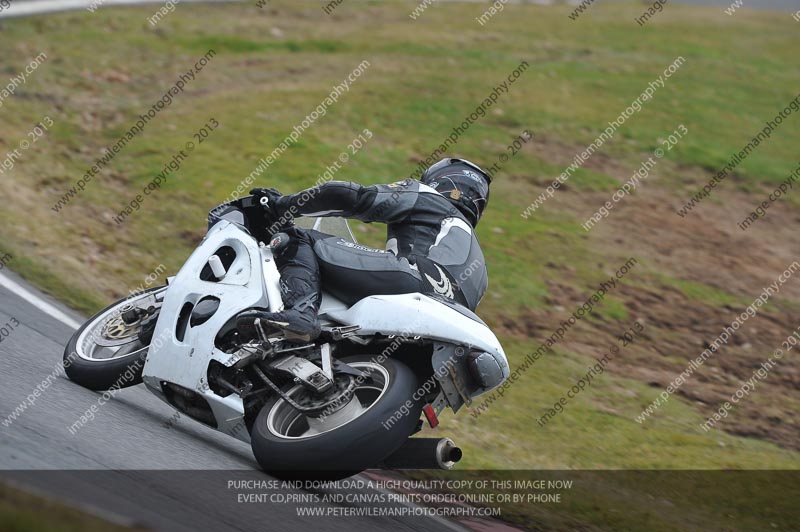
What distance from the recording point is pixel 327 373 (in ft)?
18.0

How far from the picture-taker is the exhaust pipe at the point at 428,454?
18.4 ft

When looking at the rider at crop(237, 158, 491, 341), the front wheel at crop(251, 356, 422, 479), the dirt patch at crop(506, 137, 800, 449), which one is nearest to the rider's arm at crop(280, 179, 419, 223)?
the rider at crop(237, 158, 491, 341)

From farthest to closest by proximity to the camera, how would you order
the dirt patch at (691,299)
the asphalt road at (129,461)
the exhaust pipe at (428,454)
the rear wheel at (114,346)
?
the dirt patch at (691,299) → the rear wheel at (114,346) → the exhaust pipe at (428,454) → the asphalt road at (129,461)

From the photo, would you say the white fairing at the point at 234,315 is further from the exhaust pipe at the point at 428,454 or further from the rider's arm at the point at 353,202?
the exhaust pipe at the point at 428,454

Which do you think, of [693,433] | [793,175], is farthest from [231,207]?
[793,175]

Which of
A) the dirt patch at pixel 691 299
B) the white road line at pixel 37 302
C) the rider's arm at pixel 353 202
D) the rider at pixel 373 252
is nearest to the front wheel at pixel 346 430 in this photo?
the rider at pixel 373 252

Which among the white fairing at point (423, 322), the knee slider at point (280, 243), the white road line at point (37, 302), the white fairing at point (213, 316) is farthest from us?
the white road line at point (37, 302)

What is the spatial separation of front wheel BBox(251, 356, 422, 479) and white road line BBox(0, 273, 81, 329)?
9.81 feet

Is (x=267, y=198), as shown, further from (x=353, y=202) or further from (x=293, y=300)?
(x=293, y=300)

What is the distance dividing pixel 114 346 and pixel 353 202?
66.7 inches

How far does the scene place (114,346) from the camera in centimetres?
655

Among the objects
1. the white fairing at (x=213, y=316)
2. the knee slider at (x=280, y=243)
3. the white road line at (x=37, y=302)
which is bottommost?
the white road line at (x=37, y=302)

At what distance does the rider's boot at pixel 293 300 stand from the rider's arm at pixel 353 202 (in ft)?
0.55

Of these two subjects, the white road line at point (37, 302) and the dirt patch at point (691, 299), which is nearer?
the white road line at point (37, 302)
